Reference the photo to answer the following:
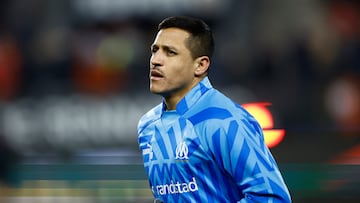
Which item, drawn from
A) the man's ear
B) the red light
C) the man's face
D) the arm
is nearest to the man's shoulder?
the man's face

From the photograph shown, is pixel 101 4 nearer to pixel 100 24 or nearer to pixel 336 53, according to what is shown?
pixel 100 24

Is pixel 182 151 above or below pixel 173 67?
below

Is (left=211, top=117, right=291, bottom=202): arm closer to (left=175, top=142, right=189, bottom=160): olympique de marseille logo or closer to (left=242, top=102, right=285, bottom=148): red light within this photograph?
(left=175, top=142, right=189, bottom=160): olympique de marseille logo

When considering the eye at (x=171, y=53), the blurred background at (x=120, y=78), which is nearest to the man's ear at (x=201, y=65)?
the eye at (x=171, y=53)

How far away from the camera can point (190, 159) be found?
476cm

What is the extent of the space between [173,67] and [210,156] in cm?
48

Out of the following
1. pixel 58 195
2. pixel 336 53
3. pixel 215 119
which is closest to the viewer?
pixel 215 119

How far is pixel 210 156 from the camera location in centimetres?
471

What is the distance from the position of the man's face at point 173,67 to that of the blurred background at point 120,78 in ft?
13.3

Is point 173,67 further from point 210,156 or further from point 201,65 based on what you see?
point 210,156

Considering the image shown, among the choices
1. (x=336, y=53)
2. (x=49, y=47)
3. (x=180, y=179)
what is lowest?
(x=180, y=179)

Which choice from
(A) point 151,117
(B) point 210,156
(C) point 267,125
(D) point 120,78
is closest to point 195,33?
(A) point 151,117

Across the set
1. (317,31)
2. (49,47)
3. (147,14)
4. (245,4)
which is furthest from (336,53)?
(49,47)

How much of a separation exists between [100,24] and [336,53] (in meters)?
2.58
